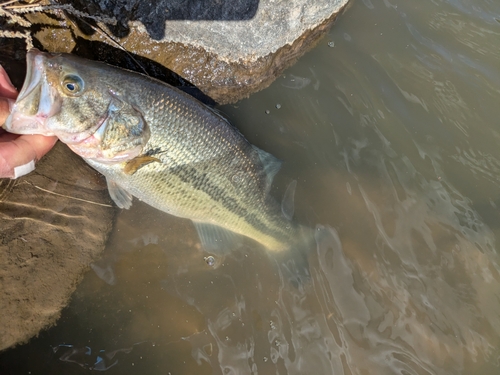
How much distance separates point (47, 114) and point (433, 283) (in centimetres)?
404

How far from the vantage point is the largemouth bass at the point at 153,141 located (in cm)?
261

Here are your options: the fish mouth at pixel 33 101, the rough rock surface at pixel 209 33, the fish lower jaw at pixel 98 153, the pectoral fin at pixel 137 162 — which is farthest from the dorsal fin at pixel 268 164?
the fish mouth at pixel 33 101

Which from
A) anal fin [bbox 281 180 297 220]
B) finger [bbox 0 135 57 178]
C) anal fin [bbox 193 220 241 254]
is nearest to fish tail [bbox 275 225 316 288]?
anal fin [bbox 281 180 297 220]

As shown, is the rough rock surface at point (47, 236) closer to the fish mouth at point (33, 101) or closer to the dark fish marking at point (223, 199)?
the fish mouth at point (33, 101)

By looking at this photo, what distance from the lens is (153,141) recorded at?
2.89m

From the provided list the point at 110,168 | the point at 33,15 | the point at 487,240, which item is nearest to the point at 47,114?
the point at 110,168

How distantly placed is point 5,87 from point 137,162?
1138mm

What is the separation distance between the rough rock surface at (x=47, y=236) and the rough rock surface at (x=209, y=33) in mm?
1173

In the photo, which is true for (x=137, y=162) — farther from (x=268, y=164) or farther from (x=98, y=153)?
(x=268, y=164)

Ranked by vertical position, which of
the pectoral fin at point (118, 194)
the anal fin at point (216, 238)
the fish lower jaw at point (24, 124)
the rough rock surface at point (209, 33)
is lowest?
the anal fin at point (216, 238)

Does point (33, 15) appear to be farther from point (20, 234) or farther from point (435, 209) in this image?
point (435, 209)

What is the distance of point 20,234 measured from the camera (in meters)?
3.17

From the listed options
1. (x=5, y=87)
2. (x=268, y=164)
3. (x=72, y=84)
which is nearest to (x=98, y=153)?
(x=72, y=84)

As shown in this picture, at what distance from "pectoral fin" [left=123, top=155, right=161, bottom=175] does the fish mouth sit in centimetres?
67
